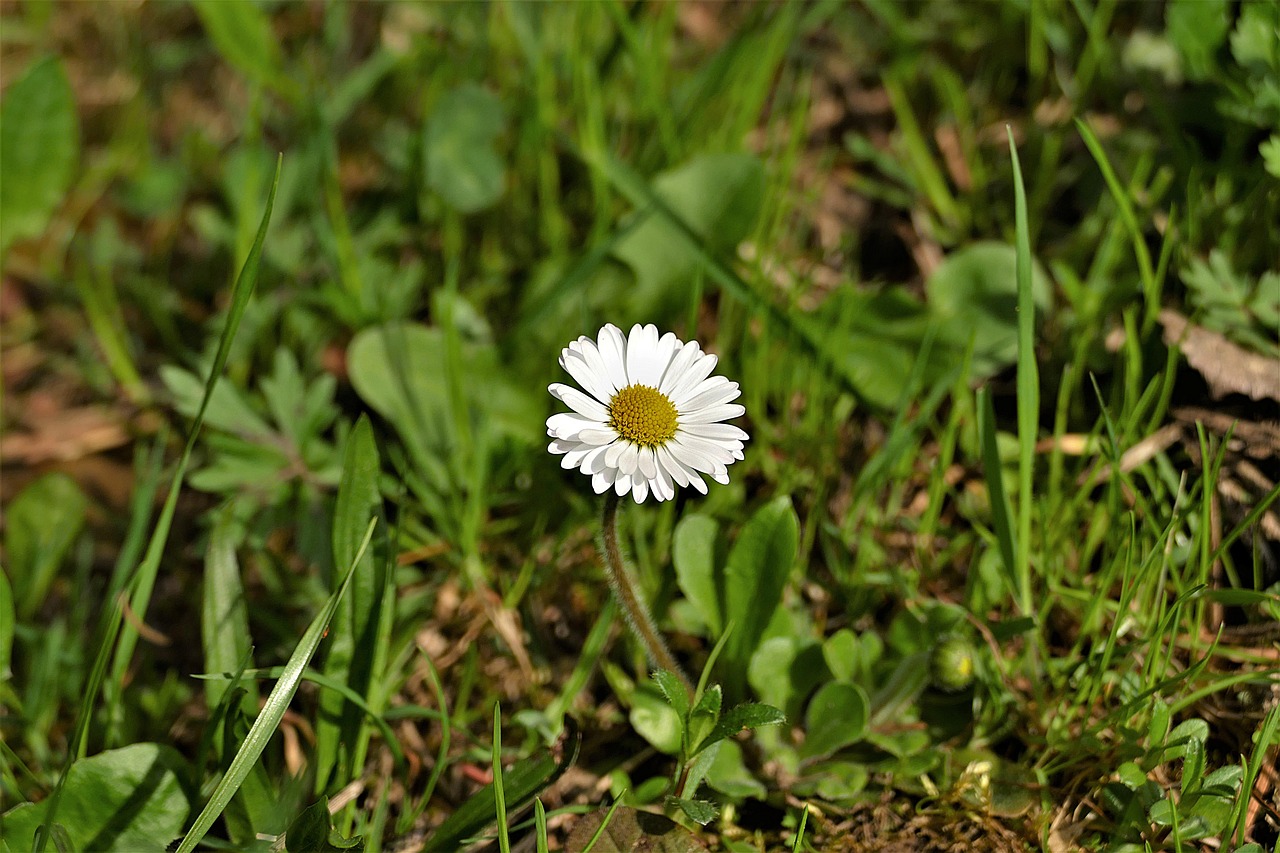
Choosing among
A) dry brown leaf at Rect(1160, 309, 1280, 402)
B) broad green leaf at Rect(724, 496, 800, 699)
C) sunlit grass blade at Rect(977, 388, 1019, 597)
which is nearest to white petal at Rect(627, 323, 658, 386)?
broad green leaf at Rect(724, 496, 800, 699)

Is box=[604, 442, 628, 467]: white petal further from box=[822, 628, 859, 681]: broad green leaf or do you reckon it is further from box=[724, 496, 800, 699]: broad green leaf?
box=[822, 628, 859, 681]: broad green leaf

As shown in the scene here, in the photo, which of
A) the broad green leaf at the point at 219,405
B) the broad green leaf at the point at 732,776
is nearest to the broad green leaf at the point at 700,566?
the broad green leaf at the point at 732,776

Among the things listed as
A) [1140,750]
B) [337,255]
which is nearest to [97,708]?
[337,255]

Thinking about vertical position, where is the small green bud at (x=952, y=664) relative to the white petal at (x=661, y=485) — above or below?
below

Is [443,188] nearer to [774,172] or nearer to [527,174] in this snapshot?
[527,174]

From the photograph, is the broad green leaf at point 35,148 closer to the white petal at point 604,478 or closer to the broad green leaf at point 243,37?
the broad green leaf at point 243,37
